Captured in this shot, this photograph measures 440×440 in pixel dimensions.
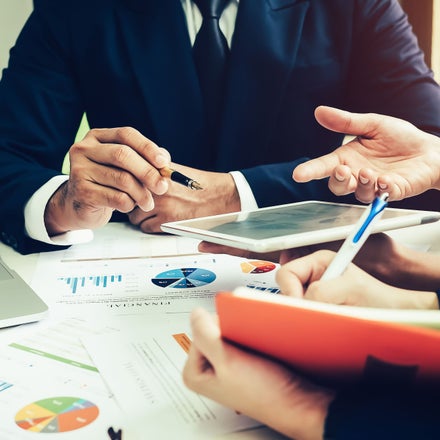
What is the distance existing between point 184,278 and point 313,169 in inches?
9.6

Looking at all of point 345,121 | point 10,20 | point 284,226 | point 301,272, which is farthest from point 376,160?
point 10,20

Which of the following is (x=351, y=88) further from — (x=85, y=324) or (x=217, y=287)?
(x=85, y=324)

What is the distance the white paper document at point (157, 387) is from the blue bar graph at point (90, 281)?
0.16 metres

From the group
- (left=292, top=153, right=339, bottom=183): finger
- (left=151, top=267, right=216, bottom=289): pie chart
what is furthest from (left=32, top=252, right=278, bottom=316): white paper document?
(left=292, top=153, right=339, bottom=183): finger

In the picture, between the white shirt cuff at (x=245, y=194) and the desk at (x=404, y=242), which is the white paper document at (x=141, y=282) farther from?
the white shirt cuff at (x=245, y=194)

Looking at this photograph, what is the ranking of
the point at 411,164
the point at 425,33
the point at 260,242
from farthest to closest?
the point at 425,33 → the point at 411,164 → the point at 260,242

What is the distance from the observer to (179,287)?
2.10 feet

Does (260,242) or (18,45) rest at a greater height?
(18,45)

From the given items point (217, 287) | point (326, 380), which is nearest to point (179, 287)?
point (217, 287)

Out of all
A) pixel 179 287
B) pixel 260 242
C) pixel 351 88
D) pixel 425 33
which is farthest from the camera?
pixel 425 33

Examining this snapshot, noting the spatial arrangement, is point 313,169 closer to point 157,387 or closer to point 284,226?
point 284,226

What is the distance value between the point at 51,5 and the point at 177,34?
1.03 feet

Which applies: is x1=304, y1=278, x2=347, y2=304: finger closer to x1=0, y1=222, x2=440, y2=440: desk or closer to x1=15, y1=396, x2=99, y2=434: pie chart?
x1=15, y1=396, x2=99, y2=434: pie chart

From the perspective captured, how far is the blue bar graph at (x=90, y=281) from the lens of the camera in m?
0.65
